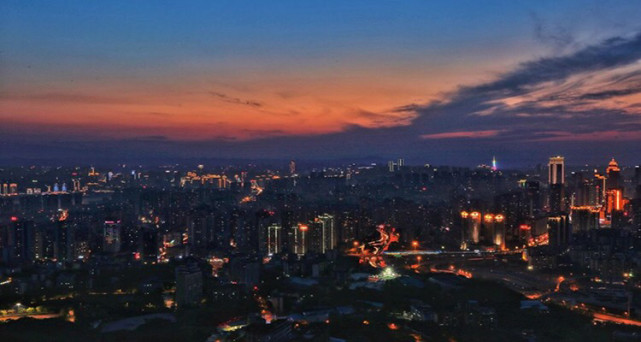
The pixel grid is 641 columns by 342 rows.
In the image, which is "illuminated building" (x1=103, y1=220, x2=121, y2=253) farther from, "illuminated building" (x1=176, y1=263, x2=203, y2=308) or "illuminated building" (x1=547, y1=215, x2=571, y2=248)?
"illuminated building" (x1=547, y1=215, x2=571, y2=248)

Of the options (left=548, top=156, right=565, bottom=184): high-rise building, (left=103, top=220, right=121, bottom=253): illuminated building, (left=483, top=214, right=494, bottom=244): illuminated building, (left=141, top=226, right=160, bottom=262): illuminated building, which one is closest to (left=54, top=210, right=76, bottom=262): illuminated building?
(left=103, top=220, right=121, bottom=253): illuminated building

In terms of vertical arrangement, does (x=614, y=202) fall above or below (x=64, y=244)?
above

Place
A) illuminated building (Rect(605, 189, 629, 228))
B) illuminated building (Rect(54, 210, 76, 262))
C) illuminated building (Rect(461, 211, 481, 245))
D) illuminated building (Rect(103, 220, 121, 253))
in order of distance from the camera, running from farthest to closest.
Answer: illuminated building (Rect(605, 189, 629, 228)) → illuminated building (Rect(461, 211, 481, 245)) → illuminated building (Rect(103, 220, 121, 253)) → illuminated building (Rect(54, 210, 76, 262))

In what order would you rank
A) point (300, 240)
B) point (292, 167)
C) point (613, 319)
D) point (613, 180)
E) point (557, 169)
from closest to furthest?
point (613, 319) → point (300, 240) → point (613, 180) → point (557, 169) → point (292, 167)

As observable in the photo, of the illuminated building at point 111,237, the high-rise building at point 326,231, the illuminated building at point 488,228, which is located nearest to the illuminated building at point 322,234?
the high-rise building at point 326,231

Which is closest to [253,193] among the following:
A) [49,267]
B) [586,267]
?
[49,267]

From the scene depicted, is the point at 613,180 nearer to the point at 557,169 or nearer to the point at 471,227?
the point at 557,169

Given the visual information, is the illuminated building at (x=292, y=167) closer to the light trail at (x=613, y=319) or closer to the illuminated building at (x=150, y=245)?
the illuminated building at (x=150, y=245)

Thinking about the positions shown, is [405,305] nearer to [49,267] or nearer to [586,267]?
[586,267]

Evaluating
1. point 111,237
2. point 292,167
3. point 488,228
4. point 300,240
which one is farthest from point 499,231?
point 292,167
